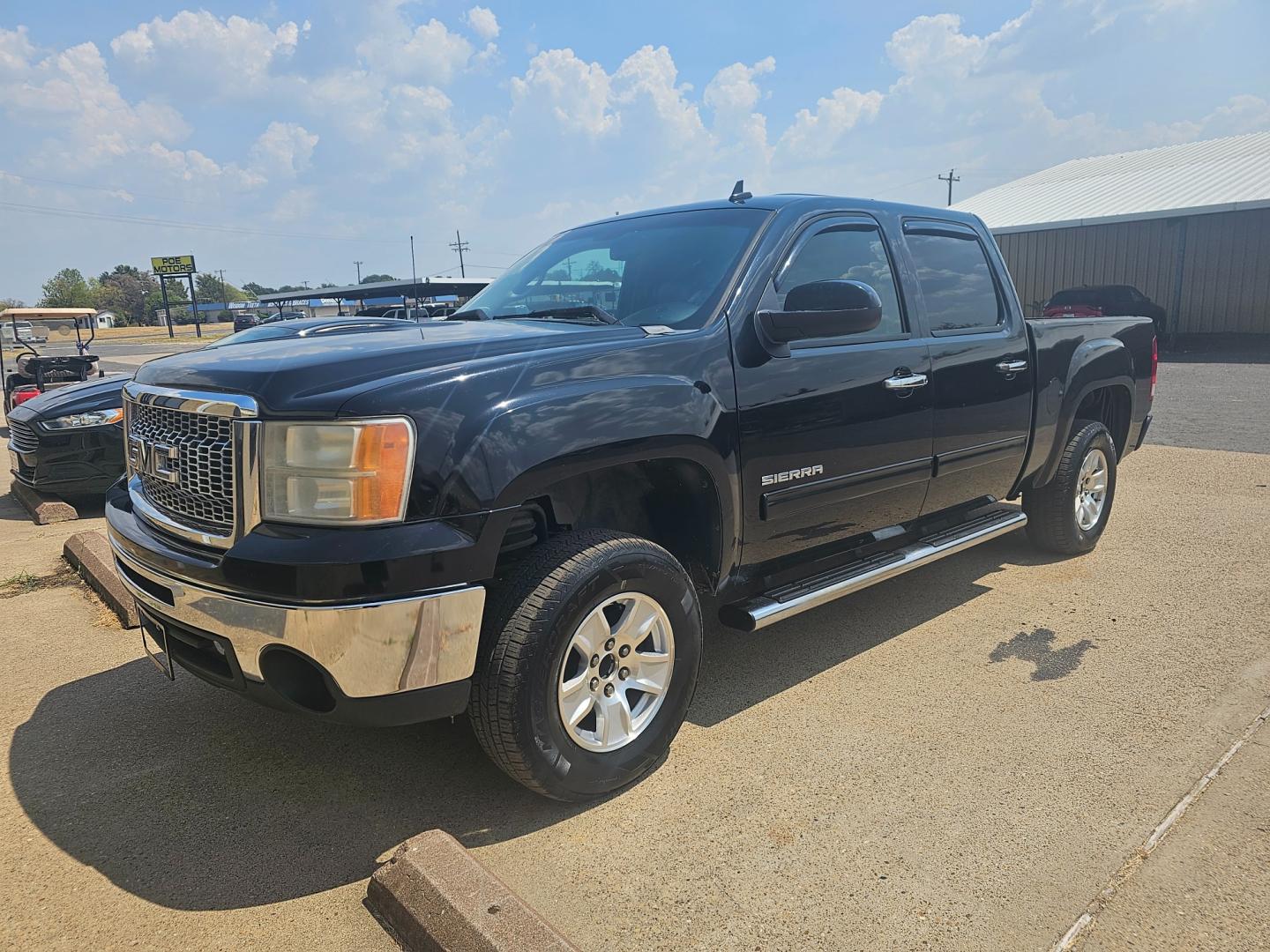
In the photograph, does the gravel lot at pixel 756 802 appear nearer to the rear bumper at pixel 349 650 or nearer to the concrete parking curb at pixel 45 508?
the rear bumper at pixel 349 650

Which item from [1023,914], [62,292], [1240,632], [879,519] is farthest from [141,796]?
[62,292]

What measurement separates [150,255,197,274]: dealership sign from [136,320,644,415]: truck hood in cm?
9377

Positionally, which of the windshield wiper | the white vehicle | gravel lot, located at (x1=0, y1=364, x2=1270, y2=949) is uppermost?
the windshield wiper

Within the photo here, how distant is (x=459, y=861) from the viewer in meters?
2.25

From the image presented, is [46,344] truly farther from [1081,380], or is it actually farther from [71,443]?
[1081,380]

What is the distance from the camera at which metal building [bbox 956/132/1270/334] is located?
22375 mm

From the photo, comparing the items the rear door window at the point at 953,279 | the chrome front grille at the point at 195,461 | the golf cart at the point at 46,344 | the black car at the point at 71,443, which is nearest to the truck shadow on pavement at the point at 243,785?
the chrome front grille at the point at 195,461

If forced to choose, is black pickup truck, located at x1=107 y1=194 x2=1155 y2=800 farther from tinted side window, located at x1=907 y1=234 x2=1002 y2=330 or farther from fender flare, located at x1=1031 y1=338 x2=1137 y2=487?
fender flare, located at x1=1031 y1=338 x2=1137 y2=487

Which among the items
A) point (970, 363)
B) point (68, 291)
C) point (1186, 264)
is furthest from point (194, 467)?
point (68, 291)

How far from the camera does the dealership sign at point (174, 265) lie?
282 ft

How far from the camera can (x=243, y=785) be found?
9.66 feet

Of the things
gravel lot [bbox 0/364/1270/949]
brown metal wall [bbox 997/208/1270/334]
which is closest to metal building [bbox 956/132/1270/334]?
brown metal wall [bbox 997/208/1270/334]

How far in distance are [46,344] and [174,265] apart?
88.3m

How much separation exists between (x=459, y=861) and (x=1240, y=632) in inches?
148
